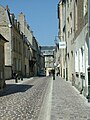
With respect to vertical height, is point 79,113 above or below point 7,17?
below

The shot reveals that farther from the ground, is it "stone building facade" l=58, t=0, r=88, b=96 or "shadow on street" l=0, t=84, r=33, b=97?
"stone building facade" l=58, t=0, r=88, b=96

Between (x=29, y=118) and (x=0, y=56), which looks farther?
(x=0, y=56)

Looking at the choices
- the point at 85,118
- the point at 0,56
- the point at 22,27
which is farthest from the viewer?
the point at 22,27

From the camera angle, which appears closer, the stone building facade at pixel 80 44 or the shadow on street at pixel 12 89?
the stone building facade at pixel 80 44

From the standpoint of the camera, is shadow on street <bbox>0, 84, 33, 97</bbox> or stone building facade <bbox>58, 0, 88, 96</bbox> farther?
shadow on street <bbox>0, 84, 33, 97</bbox>

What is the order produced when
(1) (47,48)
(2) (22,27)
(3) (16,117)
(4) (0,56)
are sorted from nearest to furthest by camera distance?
(3) (16,117)
(4) (0,56)
(2) (22,27)
(1) (47,48)

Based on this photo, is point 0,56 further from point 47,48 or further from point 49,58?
point 47,48

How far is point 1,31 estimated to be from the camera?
51.3 m

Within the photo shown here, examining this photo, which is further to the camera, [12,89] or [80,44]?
[12,89]

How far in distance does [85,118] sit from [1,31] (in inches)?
1659

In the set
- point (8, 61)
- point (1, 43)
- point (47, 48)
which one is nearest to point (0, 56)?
point (1, 43)

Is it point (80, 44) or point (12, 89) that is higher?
point (80, 44)

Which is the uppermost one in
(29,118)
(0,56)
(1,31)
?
(1,31)

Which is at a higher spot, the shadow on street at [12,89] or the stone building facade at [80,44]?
the stone building facade at [80,44]
